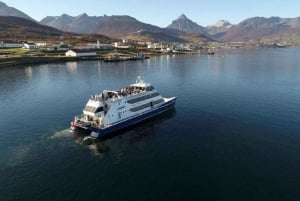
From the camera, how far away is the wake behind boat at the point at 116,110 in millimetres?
55194

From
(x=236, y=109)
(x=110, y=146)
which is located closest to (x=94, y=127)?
(x=110, y=146)

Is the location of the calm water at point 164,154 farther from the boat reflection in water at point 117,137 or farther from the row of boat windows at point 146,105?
the row of boat windows at point 146,105

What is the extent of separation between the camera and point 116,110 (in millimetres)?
57875

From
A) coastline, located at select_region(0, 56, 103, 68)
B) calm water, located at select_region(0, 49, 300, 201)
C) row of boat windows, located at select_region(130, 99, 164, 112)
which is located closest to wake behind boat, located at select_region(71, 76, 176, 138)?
row of boat windows, located at select_region(130, 99, 164, 112)

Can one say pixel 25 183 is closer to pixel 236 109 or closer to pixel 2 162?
pixel 2 162

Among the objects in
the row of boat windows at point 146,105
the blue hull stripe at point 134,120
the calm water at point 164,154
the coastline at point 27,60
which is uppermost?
the coastline at point 27,60

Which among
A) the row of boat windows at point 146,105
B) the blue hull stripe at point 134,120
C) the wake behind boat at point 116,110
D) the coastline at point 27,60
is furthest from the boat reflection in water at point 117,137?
the coastline at point 27,60

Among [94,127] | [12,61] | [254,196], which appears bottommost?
[254,196]

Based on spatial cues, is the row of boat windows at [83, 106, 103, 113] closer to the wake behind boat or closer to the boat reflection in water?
the wake behind boat

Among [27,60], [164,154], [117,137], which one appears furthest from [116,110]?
[27,60]

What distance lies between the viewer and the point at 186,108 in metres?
75.7

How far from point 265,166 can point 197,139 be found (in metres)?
14.4

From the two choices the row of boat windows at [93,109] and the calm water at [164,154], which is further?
the row of boat windows at [93,109]

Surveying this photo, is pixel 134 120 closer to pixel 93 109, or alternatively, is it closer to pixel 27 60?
pixel 93 109
